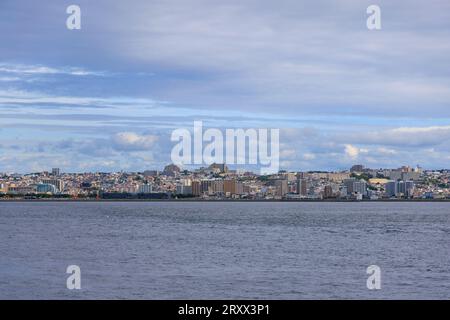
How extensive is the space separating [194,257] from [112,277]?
10.3 metres

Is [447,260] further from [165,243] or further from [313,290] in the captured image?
[165,243]

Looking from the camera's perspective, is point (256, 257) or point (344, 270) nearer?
point (344, 270)

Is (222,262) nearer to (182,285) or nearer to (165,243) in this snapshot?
(182,285)

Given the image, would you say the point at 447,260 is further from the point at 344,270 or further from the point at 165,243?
the point at 165,243

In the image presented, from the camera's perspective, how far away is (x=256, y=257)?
4688cm

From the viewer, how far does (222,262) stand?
4409 cm

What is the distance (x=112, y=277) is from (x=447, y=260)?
21.7m
